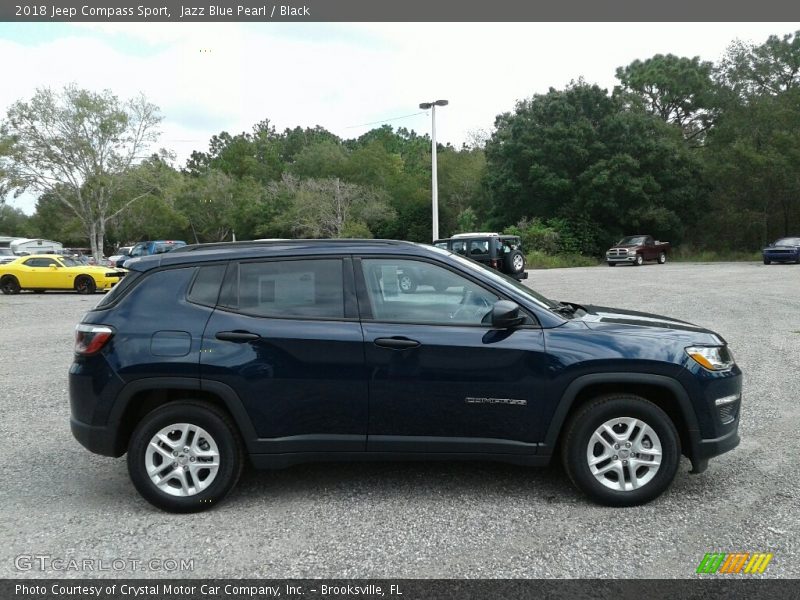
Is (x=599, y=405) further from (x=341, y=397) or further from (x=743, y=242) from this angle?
(x=743, y=242)

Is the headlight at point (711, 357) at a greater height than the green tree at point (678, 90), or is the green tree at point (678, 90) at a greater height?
the green tree at point (678, 90)

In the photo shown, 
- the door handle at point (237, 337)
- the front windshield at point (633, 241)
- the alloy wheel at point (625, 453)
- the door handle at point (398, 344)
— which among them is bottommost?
the alloy wheel at point (625, 453)

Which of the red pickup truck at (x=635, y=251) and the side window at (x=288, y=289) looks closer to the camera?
the side window at (x=288, y=289)

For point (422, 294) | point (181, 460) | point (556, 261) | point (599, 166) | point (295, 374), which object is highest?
point (599, 166)

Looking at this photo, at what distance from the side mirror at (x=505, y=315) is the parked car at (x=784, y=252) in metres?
33.4

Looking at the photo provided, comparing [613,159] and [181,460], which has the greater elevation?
[613,159]

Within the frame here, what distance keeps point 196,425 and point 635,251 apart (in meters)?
34.9

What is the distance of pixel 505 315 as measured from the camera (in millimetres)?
3949

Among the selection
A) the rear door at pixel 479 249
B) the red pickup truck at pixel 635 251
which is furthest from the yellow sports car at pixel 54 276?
the red pickup truck at pixel 635 251

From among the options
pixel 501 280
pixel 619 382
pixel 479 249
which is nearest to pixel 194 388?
pixel 501 280

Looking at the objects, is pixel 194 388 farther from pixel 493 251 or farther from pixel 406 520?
pixel 493 251

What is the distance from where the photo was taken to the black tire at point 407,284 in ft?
13.9

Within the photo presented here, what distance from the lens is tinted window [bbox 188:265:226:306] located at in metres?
4.18

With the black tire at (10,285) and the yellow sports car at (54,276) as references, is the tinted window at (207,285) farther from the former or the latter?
the black tire at (10,285)
